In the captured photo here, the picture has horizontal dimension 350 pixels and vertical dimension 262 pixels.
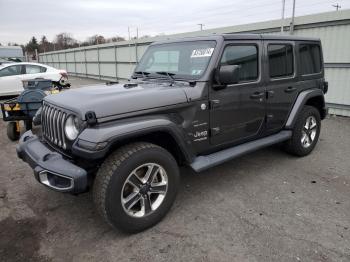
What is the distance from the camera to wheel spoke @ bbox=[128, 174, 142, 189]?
3.00 m

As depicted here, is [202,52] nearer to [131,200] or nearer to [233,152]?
[233,152]

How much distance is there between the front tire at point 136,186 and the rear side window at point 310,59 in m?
3.08

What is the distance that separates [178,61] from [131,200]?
189 centimetres

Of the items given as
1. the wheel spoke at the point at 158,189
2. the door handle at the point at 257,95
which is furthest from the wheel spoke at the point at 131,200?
the door handle at the point at 257,95

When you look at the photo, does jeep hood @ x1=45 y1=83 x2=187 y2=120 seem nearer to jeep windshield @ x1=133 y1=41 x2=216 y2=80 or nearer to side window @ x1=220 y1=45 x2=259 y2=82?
jeep windshield @ x1=133 y1=41 x2=216 y2=80

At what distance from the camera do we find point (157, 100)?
3.16m

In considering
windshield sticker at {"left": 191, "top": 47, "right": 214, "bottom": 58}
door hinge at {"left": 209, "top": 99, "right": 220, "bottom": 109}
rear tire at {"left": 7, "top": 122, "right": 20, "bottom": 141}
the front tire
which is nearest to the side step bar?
the front tire

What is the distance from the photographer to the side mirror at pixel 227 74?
3.39 m

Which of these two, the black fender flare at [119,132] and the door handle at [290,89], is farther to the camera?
the door handle at [290,89]

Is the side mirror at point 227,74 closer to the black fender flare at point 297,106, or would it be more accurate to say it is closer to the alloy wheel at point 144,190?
the alloy wheel at point 144,190

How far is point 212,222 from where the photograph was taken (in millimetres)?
3303

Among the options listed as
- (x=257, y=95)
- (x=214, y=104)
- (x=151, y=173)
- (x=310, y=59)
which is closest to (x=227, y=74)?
(x=214, y=104)

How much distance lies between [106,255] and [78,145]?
1047mm

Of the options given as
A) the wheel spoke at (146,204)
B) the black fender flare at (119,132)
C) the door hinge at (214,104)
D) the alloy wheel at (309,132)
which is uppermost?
the door hinge at (214,104)
